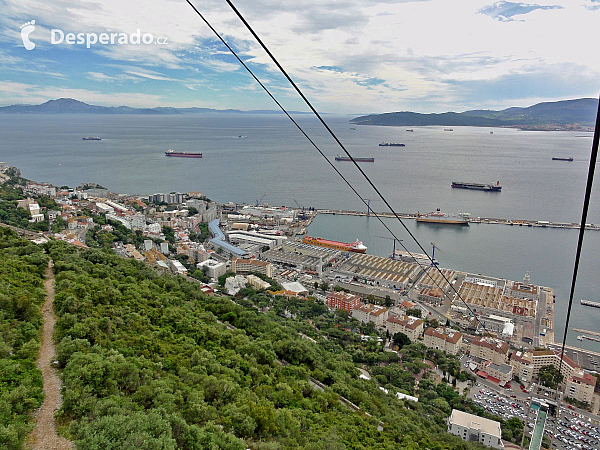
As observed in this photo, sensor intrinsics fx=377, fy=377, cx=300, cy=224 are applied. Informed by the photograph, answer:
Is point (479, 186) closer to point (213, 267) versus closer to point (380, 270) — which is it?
point (380, 270)

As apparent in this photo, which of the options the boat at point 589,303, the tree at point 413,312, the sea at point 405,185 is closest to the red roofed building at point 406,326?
the tree at point 413,312

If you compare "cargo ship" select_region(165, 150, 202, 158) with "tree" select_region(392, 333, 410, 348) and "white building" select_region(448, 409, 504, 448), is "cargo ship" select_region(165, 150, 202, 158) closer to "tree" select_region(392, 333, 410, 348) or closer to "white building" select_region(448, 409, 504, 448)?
"tree" select_region(392, 333, 410, 348)

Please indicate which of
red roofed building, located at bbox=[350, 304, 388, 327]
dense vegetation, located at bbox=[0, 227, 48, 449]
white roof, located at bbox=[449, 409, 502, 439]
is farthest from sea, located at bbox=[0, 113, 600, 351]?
dense vegetation, located at bbox=[0, 227, 48, 449]

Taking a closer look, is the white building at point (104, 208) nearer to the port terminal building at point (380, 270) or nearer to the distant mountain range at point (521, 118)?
the port terminal building at point (380, 270)

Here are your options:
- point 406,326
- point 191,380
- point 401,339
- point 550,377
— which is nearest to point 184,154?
point 406,326

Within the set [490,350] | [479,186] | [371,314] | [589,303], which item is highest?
[479,186]

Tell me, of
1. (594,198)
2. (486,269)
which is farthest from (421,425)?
(594,198)
